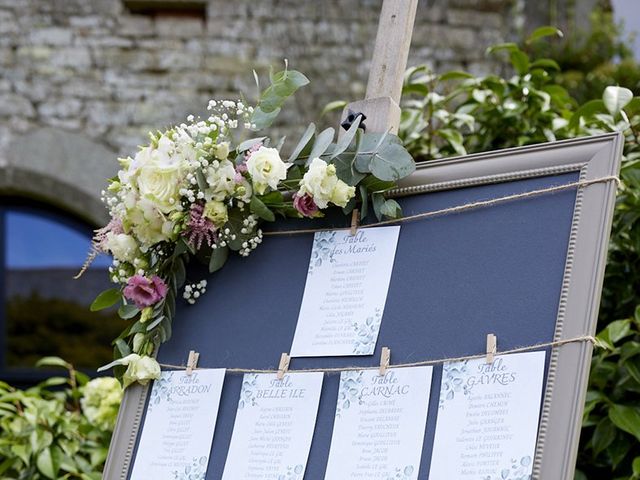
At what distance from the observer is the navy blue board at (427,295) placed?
1.32 m

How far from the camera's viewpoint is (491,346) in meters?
1.30

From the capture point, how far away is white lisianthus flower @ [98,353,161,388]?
161 cm

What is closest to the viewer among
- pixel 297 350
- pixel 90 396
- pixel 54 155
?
pixel 297 350

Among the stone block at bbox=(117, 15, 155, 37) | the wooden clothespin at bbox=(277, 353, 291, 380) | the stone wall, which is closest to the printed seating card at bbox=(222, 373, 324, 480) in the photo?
the wooden clothespin at bbox=(277, 353, 291, 380)

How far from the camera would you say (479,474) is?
1.23 meters

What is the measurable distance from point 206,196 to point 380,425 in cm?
48

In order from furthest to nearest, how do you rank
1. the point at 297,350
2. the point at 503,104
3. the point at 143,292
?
the point at 503,104 < the point at 143,292 < the point at 297,350

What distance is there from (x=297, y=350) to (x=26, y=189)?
3.66m

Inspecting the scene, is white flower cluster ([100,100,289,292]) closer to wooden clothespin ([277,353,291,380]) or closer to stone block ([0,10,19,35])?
wooden clothespin ([277,353,291,380])

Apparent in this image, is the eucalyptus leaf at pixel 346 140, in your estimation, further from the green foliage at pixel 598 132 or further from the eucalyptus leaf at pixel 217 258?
the green foliage at pixel 598 132

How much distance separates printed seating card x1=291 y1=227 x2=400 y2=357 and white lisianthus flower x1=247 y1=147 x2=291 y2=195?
12 centimetres

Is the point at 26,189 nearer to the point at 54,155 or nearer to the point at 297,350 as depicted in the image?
the point at 54,155

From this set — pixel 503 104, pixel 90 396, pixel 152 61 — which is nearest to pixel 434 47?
pixel 152 61

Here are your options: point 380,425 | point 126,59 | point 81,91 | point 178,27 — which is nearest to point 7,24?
point 81,91
